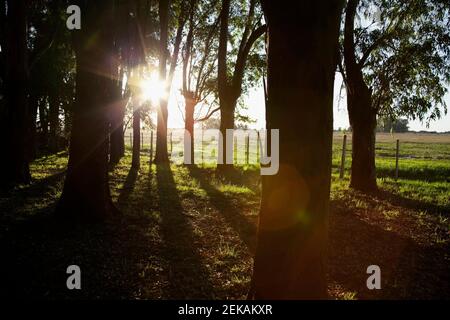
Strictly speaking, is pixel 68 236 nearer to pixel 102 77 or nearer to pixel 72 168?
pixel 72 168

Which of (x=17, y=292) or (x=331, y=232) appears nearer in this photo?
(x=17, y=292)

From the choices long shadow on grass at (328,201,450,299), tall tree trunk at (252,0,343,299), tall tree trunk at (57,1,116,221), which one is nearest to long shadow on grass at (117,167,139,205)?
tall tree trunk at (57,1,116,221)

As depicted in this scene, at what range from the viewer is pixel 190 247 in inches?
246

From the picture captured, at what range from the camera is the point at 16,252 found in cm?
554

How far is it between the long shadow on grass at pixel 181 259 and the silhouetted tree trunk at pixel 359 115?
6.72 m

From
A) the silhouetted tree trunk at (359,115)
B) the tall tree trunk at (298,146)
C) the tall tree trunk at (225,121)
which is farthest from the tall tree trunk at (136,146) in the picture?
the tall tree trunk at (298,146)

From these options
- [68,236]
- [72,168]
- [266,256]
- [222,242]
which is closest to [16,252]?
[68,236]

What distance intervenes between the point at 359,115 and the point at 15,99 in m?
11.3

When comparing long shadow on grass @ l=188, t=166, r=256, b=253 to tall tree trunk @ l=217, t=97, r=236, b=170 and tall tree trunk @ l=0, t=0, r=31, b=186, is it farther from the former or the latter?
tall tree trunk @ l=0, t=0, r=31, b=186

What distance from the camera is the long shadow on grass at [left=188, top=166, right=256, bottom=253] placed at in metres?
6.90

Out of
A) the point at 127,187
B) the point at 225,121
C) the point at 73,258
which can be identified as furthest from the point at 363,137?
the point at 73,258

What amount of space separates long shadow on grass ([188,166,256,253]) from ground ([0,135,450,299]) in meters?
0.03

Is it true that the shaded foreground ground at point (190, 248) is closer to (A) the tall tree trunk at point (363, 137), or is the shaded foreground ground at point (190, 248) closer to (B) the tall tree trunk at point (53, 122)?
(A) the tall tree trunk at point (363, 137)

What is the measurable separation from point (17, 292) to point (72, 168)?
133 inches
